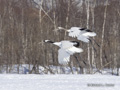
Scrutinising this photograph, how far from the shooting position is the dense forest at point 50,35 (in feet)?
44.1

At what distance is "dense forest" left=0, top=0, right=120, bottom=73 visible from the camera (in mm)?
13445

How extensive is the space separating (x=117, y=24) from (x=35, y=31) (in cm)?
502

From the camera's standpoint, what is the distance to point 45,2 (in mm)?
18703

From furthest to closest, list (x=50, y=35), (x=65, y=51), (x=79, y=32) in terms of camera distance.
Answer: (x=50, y=35), (x=79, y=32), (x=65, y=51)

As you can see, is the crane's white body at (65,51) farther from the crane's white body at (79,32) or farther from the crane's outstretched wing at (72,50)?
the crane's white body at (79,32)

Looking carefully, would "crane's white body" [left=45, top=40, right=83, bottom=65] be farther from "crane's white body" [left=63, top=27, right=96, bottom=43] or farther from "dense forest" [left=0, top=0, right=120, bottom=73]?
"dense forest" [left=0, top=0, right=120, bottom=73]

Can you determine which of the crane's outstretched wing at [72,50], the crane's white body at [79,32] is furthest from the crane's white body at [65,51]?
the crane's white body at [79,32]

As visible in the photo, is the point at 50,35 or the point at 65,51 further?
the point at 50,35

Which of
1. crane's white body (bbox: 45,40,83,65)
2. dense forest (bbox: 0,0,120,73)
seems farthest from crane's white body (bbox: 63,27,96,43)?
dense forest (bbox: 0,0,120,73)

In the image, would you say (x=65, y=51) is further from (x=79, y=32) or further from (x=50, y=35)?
(x=50, y=35)

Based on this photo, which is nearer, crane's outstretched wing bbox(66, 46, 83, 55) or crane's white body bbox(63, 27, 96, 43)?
crane's outstretched wing bbox(66, 46, 83, 55)

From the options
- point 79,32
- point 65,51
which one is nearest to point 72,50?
point 65,51

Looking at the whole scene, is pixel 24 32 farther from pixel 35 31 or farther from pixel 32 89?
pixel 32 89

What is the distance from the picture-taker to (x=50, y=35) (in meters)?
15.1
